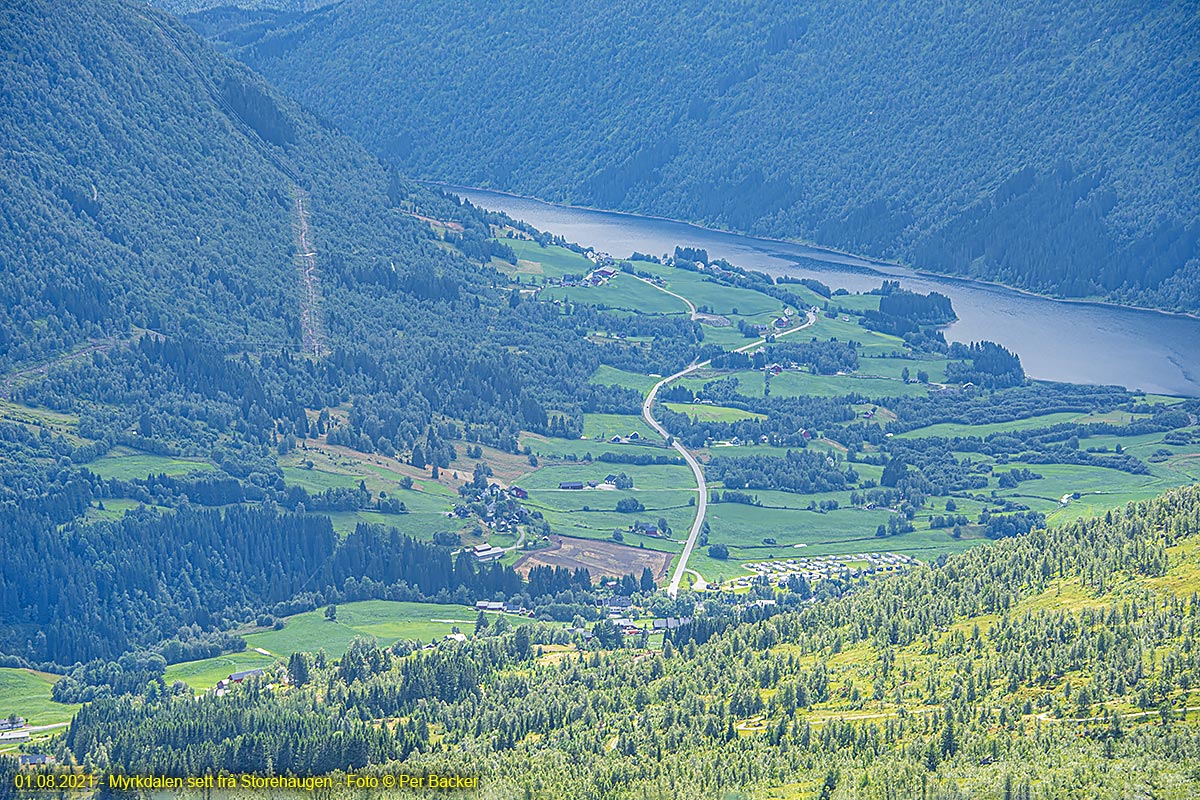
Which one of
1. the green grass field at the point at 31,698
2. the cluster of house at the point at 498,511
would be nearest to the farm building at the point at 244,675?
the green grass field at the point at 31,698

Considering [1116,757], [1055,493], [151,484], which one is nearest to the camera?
[1116,757]

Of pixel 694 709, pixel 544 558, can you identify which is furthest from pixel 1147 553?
pixel 544 558

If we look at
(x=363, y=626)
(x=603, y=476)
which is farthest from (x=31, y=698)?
(x=603, y=476)

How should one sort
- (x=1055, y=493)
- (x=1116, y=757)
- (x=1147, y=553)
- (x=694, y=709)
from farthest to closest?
Result: (x=1055, y=493), (x=1147, y=553), (x=694, y=709), (x=1116, y=757)

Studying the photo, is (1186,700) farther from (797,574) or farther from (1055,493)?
(1055,493)

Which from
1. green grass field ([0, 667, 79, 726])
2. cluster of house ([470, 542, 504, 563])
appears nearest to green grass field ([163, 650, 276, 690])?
green grass field ([0, 667, 79, 726])

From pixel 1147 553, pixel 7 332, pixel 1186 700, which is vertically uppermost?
pixel 7 332

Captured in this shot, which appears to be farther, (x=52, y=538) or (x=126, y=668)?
(x=52, y=538)
